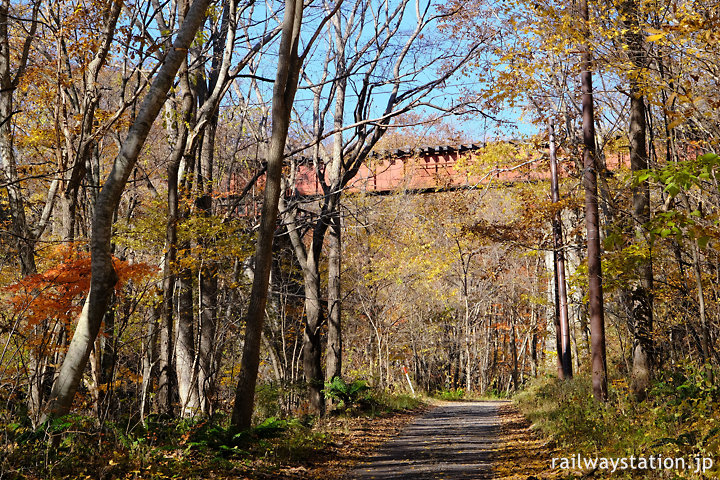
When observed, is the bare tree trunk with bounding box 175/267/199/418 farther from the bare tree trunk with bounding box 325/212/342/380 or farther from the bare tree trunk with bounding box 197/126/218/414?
the bare tree trunk with bounding box 325/212/342/380

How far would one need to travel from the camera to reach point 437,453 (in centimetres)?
898

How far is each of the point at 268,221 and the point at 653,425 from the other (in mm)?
5660

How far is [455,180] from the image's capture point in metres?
25.6

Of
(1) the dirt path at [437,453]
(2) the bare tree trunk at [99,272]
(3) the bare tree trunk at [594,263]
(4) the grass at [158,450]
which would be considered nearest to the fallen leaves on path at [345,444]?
(4) the grass at [158,450]

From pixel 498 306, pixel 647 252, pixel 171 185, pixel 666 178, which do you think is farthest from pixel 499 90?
pixel 498 306

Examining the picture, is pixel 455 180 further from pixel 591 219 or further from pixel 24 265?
pixel 24 265

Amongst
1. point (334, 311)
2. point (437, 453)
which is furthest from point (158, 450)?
point (334, 311)

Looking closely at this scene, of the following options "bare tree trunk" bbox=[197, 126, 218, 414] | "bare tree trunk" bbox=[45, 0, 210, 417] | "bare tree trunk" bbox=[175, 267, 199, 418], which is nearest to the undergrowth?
"bare tree trunk" bbox=[45, 0, 210, 417]

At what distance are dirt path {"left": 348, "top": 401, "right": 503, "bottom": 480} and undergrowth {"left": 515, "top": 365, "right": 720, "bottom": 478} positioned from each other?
44.6 inches

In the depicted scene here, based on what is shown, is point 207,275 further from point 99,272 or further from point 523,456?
point 523,456

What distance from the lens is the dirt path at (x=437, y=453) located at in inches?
288

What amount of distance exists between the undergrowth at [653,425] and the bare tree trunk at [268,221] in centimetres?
432

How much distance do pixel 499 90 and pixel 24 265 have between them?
10584 mm

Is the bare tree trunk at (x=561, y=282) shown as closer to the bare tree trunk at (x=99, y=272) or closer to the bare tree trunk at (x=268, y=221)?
the bare tree trunk at (x=268, y=221)
